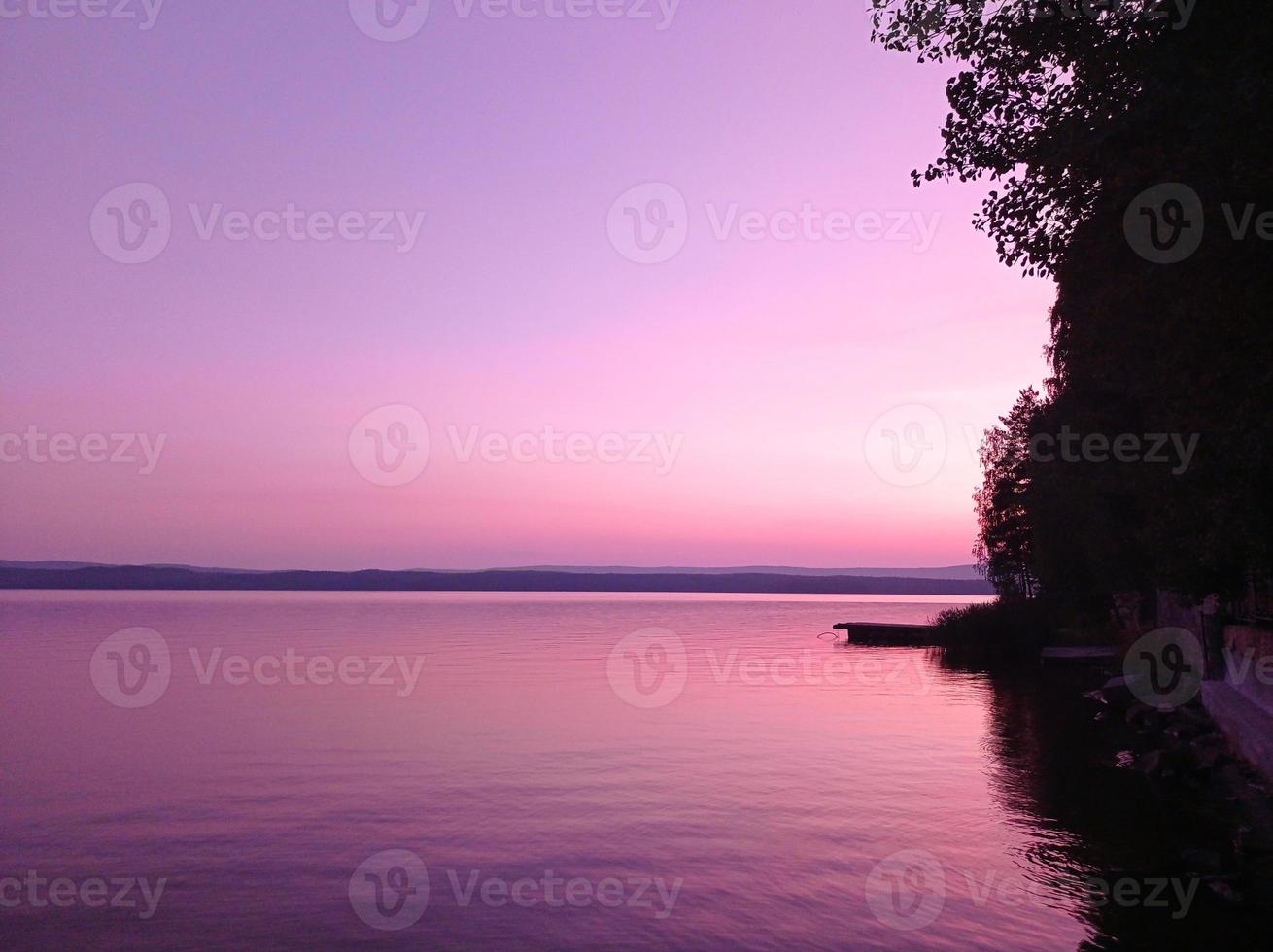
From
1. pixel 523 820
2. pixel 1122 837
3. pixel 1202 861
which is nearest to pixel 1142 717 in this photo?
pixel 1122 837

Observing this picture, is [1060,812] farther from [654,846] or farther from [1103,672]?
[1103,672]

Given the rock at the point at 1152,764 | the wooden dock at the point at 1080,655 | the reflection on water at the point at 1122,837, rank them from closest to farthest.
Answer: the reflection on water at the point at 1122,837 < the rock at the point at 1152,764 < the wooden dock at the point at 1080,655

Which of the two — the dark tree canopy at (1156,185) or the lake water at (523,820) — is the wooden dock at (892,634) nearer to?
the lake water at (523,820)

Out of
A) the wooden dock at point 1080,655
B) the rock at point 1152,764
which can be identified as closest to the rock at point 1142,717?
the rock at point 1152,764

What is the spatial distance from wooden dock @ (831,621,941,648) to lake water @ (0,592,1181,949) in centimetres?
3637

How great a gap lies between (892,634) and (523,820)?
72559 millimetres

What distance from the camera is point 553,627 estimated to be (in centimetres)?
11538

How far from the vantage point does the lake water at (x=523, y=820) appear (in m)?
15.1

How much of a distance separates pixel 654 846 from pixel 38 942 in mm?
10053

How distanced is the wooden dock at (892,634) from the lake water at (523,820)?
36.4m

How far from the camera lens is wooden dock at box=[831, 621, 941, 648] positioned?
85.2 m

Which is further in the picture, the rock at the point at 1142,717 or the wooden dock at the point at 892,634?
the wooden dock at the point at 892,634

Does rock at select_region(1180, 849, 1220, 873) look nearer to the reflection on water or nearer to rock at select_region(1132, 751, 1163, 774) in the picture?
the reflection on water

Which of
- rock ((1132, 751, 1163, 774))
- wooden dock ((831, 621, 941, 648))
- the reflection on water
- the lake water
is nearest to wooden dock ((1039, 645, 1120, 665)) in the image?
the lake water
